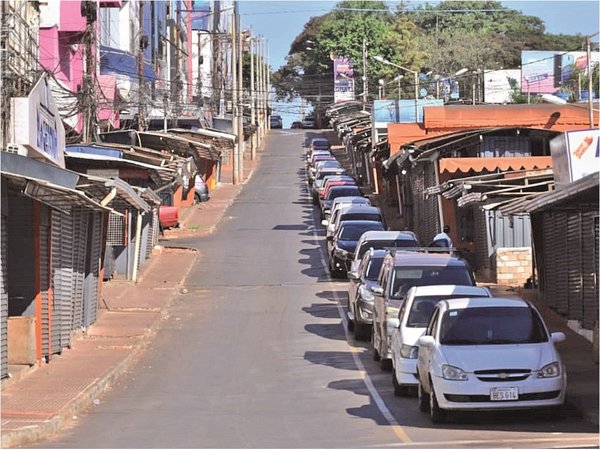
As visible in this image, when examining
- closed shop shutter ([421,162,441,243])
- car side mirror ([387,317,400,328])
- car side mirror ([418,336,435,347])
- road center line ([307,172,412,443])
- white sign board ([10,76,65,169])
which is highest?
white sign board ([10,76,65,169])

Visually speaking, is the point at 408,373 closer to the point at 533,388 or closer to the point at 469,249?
the point at 533,388

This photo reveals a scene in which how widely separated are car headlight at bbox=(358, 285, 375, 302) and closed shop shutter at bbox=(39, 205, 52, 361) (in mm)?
6417

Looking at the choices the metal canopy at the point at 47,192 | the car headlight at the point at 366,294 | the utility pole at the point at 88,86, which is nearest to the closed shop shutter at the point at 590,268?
the car headlight at the point at 366,294

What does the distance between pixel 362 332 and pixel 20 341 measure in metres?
7.57

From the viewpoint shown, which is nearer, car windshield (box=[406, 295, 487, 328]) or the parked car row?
the parked car row

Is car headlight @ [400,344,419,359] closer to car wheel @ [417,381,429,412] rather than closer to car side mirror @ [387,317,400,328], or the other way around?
car side mirror @ [387,317,400,328]

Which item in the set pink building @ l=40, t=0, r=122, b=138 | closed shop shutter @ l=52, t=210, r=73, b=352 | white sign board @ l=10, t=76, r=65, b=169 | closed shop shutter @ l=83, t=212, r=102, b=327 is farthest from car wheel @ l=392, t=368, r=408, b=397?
pink building @ l=40, t=0, r=122, b=138

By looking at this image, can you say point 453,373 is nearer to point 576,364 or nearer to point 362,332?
point 576,364

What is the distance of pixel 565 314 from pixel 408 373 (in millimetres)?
9746

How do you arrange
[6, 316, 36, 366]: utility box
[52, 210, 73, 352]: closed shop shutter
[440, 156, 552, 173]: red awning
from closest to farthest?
[6, 316, 36, 366]: utility box → [52, 210, 73, 352]: closed shop shutter → [440, 156, 552, 173]: red awning

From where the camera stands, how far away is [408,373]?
703 inches

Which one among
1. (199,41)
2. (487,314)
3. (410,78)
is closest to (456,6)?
(410,78)

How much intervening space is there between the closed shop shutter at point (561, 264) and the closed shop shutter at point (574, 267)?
0.20m

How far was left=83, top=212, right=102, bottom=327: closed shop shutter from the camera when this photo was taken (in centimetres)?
2712
